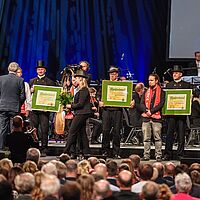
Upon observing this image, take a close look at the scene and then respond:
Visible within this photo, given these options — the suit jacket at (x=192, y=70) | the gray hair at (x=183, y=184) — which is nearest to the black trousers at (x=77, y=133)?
the suit jacket at (x=192, y=70)

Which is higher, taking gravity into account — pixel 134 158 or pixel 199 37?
pixel 199 37

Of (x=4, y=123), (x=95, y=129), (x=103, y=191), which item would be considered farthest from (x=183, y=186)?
(x=95, y=129)

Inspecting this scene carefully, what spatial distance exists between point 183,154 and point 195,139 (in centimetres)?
264

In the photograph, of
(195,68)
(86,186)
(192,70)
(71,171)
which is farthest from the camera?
(192,70)

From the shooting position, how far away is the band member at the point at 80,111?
36.1 feet

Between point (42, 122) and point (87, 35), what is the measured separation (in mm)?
6503

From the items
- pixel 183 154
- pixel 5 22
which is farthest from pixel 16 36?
pixel 183 154

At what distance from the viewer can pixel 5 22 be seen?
1786 cm

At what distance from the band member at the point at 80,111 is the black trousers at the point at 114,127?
21.6 inches

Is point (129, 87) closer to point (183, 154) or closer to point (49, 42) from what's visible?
point (183, 154)

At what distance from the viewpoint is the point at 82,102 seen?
36.1 ft

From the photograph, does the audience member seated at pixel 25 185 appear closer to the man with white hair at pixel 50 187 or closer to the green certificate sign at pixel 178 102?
the man with white hair at pixel 50 187

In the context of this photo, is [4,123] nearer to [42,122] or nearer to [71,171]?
[42,122]

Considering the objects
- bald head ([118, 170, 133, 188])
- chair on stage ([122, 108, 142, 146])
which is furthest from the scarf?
bald head ([118, 170, 133, 188])
